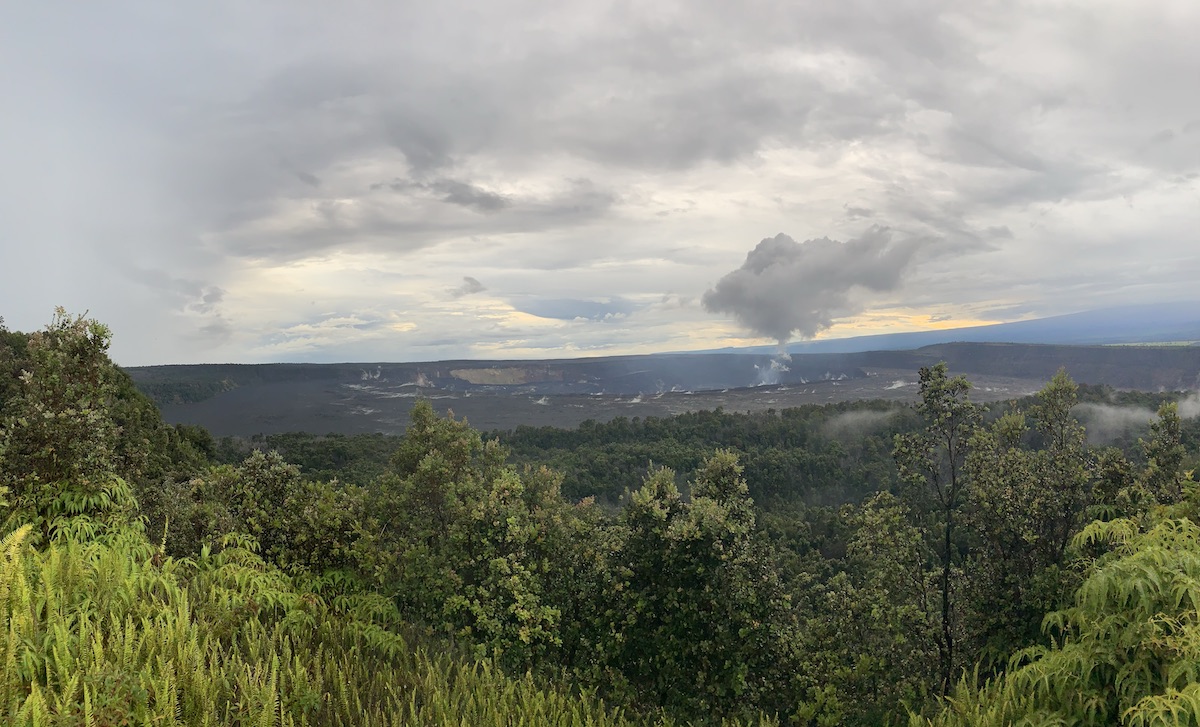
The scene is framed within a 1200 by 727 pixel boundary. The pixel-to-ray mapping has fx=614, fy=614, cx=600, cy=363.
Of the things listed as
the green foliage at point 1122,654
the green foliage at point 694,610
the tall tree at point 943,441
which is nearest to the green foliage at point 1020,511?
the tall tree at point 943,441

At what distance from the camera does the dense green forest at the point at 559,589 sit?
5.39 m

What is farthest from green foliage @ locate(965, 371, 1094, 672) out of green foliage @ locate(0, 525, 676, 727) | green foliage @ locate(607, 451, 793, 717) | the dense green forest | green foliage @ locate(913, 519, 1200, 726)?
green foliage @ locate(0, 525, 676, 727)

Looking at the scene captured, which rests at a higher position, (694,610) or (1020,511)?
(1020,511)

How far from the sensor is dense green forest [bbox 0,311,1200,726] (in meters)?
5.39

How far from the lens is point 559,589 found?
60.5 ft

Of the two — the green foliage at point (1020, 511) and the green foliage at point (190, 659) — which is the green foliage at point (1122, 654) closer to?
the green foliage at point (190, 659)

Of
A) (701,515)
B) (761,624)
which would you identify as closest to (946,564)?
(761,624)

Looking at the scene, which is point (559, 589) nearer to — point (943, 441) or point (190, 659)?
point (943, 441)

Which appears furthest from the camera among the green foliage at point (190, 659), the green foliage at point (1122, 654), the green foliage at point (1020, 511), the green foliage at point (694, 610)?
the green foliage at point (1020, 511)

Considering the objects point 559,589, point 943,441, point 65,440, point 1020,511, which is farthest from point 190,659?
point 1020,511

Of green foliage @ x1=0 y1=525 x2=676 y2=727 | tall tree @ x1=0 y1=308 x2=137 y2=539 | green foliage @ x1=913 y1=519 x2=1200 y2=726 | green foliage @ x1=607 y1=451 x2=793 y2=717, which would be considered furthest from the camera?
green foliage @ x1=607 y1=451 x2=793 y2=717

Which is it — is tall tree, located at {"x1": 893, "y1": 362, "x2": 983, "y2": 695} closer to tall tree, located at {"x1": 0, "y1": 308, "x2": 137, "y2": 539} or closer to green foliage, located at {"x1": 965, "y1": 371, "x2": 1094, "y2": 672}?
green foliage, located at {"x1": 965, "y1": 371, "x2": 1094, "y2": 672}

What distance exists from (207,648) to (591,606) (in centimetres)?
1354

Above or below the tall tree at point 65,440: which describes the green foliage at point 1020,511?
below
